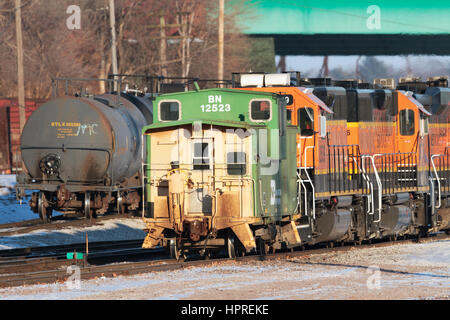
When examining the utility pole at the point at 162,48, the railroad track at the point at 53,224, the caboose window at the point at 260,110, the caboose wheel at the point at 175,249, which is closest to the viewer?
the caboose window at the point at 260,110

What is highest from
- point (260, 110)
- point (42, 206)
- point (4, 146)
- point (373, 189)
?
point (260, 110)

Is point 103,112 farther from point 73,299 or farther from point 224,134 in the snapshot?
point 73,299

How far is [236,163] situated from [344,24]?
42357mm

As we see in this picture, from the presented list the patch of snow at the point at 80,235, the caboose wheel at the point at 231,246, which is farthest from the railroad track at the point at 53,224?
the caboose wheel at the point at 231,246

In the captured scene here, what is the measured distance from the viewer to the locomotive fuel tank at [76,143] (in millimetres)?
25344

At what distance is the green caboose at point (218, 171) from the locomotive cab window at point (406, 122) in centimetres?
621

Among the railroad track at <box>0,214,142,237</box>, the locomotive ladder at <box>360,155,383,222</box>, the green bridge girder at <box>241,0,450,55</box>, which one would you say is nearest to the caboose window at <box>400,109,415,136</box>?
the locomotive ladder at <box>360,155,383,222</box>

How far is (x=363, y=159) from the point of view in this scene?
72.1ft

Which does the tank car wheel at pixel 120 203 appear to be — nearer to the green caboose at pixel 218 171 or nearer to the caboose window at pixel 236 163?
the green caboose at pixel 218 171

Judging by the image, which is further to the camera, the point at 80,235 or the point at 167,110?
the point at 80,235

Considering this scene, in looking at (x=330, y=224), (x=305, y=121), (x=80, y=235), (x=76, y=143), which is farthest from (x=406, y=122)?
(x=80, y=235)

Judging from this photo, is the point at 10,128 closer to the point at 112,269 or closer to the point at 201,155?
the point at 112,269
